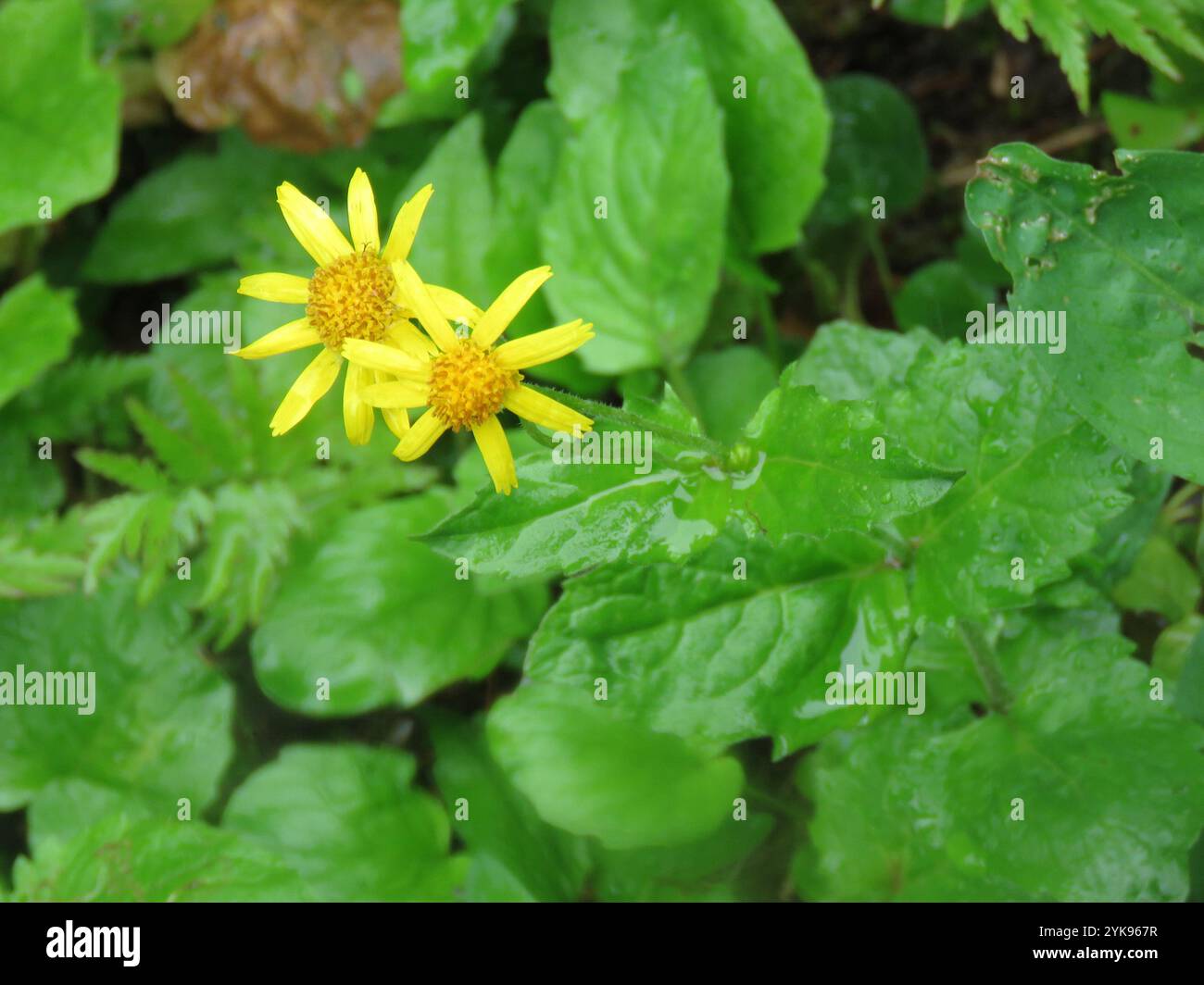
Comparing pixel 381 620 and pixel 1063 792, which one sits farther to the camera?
pixel 381 620

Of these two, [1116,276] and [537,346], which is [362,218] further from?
[1116,276]

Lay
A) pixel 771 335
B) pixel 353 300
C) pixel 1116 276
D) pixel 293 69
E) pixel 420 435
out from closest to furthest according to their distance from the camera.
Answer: pixel 420 435
pixel 353 300
pixel 1116 276
pixel 771 335
pixel 293 69

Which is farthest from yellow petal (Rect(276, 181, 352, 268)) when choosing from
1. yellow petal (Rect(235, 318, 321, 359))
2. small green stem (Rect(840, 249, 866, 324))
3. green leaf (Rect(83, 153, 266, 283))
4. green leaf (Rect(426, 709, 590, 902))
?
small green stem (Rect(840, 249, 866, 324))

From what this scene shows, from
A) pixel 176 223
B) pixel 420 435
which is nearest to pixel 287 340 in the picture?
pixel 420 435

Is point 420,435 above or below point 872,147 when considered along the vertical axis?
below

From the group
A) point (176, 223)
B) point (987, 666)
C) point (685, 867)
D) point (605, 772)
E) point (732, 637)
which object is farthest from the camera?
point (176, 223)
